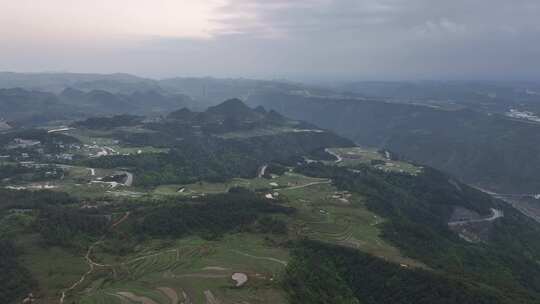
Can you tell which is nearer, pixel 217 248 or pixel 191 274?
pixel 191 274

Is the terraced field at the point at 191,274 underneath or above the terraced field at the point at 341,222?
above

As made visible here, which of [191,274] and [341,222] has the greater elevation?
[191,274]

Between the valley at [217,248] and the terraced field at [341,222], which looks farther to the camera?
the terraced field at [341,222]

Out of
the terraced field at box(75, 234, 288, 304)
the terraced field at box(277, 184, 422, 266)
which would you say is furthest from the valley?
the terraced field at box(277, 184, 422, 266)

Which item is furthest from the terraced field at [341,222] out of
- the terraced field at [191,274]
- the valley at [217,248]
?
the terraced field at [191,274]

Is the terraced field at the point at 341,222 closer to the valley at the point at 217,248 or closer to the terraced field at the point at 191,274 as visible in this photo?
the valley at the point at 217,248

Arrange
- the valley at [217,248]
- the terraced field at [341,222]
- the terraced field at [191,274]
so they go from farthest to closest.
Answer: the terraced field at [341,222] → the valley at [217,248] → the terraced field at [191,274]

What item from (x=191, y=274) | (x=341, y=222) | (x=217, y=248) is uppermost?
(x=191, y=274)

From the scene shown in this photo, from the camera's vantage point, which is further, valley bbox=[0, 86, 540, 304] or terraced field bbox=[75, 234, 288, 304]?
valley bbox=[0, 86, 540, 304]

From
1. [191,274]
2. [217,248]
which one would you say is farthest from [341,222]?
[191,274]

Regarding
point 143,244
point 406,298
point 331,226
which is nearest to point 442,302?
point 406,298

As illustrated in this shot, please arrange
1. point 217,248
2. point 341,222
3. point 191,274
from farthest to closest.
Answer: point 341,222, point 217,248, point 191,274

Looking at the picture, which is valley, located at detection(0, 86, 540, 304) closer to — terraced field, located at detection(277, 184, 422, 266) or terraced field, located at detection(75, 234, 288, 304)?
terraced field, located at detection(75, 234, 288, 304)

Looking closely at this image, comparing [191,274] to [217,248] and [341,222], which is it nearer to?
[217,248]
